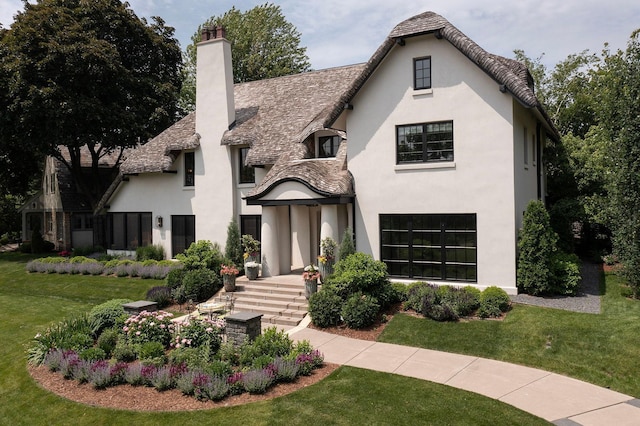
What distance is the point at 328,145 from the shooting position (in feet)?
62.7

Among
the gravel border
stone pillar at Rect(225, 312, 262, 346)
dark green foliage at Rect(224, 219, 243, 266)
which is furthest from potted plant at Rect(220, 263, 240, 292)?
the gravel border

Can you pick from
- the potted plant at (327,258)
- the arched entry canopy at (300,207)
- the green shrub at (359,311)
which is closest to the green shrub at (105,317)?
the arched entry canopy at (300,207)

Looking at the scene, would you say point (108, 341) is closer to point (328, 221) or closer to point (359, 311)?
point (359, 311)

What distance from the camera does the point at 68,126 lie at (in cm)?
2572

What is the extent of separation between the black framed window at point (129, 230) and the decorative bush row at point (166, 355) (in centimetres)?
1182

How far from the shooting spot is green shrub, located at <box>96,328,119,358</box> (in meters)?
11.3

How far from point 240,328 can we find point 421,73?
10493 mm

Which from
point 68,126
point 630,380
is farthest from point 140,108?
point 630,380

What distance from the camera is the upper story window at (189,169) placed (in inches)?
893

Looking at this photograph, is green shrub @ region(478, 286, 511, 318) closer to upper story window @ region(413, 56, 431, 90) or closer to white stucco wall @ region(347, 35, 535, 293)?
white stucco wall @ region(347, 35, 535, 293)

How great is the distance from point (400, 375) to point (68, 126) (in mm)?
24013

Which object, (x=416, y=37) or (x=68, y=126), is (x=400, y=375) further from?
(x=68, y=126)

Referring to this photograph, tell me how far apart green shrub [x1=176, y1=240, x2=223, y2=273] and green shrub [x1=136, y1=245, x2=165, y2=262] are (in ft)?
17.5

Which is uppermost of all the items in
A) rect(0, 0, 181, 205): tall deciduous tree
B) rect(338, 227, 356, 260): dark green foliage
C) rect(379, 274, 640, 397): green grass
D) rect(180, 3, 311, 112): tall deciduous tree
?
rect(180, 3, 311, 112): tall deciduous tree
